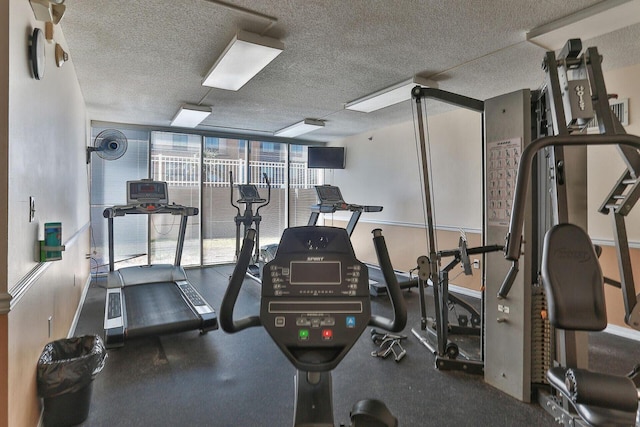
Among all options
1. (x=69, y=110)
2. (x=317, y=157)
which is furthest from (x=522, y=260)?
(x=317, y=157)

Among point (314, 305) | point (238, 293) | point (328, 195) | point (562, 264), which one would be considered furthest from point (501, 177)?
point (328, 195)

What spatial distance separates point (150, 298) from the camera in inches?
153

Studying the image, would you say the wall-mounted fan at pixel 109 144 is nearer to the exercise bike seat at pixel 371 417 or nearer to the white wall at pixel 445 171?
the white wall at pixel 445 171

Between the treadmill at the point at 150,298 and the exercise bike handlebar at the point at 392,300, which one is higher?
the exercise bike handlebar at the point at 392,300

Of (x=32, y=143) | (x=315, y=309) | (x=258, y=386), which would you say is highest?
(x=32, y=143)

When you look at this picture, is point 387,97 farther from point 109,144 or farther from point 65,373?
point 65,373

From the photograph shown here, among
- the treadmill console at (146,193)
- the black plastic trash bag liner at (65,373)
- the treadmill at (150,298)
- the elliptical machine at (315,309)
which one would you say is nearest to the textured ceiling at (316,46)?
the treadmill console at (146,193)

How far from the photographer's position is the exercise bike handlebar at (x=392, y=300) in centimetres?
125

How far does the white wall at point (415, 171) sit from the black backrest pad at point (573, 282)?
336 centimetres

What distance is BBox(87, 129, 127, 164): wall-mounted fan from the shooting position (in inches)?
172

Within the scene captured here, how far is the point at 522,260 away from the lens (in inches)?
89.4

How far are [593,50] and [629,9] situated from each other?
88 cm

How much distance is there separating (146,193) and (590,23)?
15.7 ft

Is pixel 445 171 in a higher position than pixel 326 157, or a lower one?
lower
